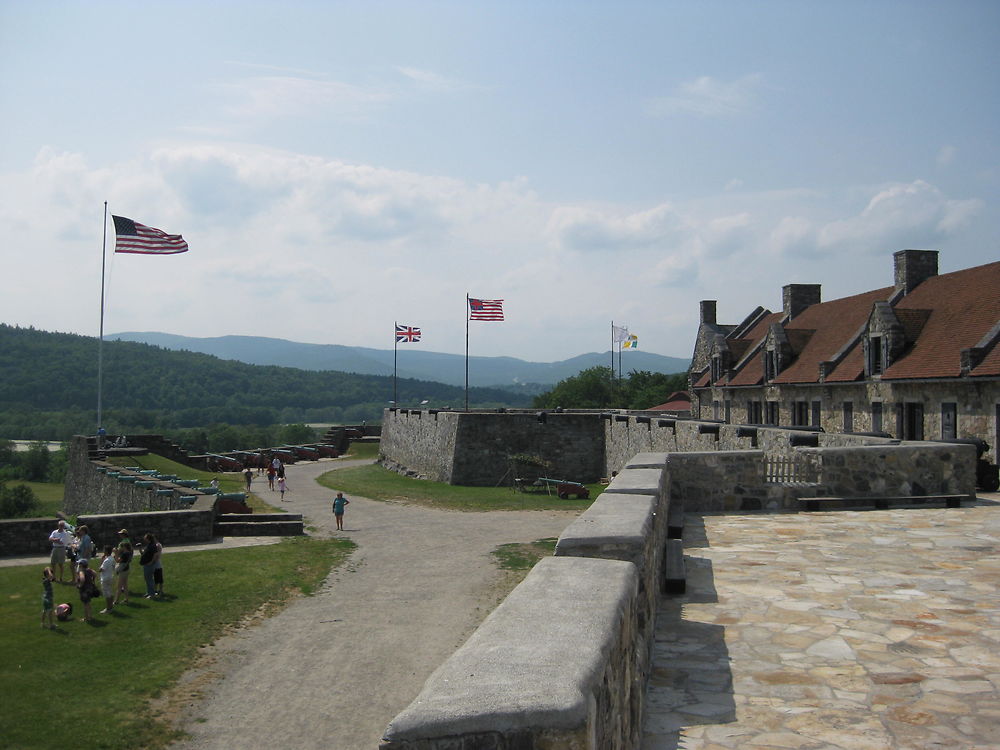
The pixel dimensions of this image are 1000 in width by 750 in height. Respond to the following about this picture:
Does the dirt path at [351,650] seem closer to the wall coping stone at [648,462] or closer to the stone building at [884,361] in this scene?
the wall coping stone at [648,462]

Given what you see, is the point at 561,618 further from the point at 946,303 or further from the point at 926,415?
Answer: the point at 946,303

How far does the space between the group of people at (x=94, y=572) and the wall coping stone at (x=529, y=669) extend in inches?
568

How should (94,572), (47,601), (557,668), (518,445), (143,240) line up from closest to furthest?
(557,668), (47,601), (94,572), (143,240), (518,445)

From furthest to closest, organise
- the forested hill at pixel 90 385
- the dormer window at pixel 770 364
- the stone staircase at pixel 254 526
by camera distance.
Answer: the forested hill at pixel 90 385, the dormer window at pixel 770 364, the stone staircase at pixel 254 526

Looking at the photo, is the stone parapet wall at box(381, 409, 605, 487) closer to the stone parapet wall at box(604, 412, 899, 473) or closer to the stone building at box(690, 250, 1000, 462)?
the stone parapet wall at box(604, 412, 899, 473)

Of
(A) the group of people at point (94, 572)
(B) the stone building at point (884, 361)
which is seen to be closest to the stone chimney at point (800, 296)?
(B) the stone building at point (884, 361)

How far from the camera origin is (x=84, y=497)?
124 ft

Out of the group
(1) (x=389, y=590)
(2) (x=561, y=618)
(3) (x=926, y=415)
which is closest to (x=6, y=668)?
(1) (x=389, y=590)

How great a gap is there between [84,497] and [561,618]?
1597 inches

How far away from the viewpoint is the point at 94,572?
55.6ft

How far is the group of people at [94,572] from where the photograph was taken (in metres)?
15.3

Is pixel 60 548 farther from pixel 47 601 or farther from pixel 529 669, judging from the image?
pixel 529 669

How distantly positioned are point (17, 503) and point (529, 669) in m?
54.2

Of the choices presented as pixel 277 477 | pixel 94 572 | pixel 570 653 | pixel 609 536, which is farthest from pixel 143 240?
pixel 570 653
